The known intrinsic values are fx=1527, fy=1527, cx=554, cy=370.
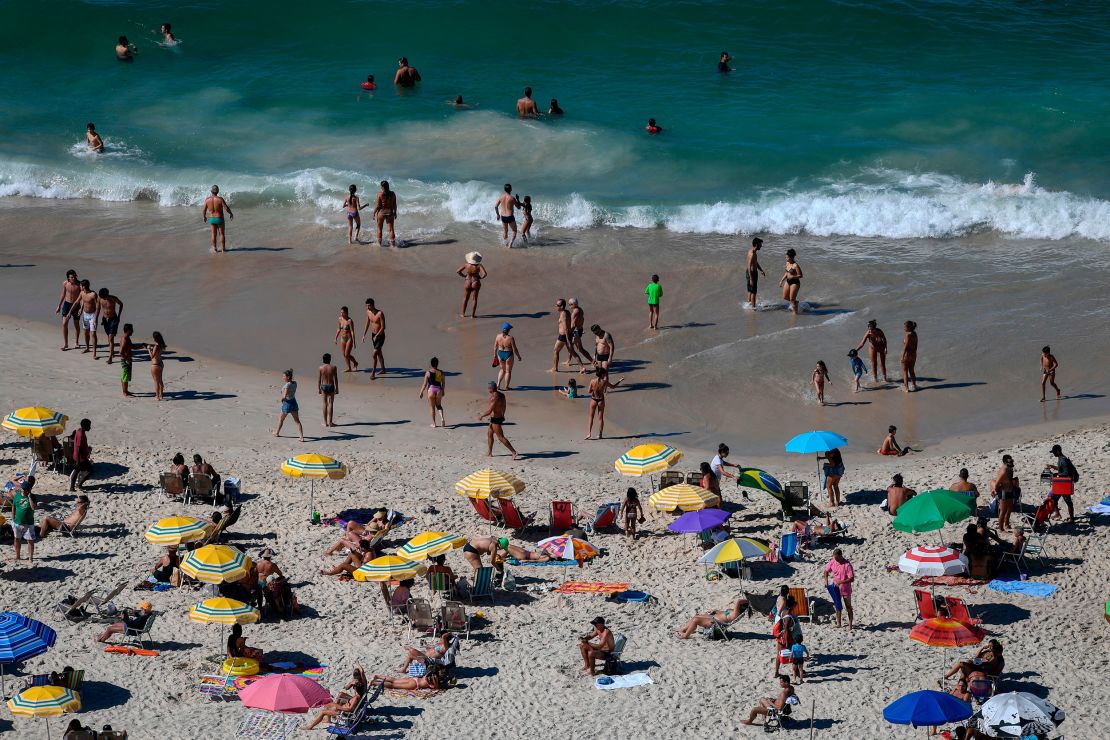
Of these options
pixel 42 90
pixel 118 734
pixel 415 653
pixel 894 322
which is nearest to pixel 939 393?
pixel 894 322

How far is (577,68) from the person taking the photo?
37.5 m

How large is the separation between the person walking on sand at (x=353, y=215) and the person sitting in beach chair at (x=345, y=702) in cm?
1442

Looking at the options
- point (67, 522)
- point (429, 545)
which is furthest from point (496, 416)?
point (67, 522)

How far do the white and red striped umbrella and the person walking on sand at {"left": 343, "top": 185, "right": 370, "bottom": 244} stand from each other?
568 inches

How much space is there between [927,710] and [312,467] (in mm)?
8988

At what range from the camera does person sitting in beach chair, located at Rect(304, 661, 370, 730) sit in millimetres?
15031

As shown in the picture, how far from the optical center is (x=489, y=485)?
19.2m

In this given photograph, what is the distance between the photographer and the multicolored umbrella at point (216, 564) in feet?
56.2

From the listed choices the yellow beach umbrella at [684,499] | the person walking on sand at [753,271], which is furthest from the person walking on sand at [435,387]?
the person walking on sand at [753,271]

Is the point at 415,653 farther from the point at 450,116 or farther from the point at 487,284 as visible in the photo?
the point at 450,116

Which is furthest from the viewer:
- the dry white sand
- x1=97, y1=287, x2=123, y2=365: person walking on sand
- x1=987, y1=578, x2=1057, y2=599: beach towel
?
x1=97, y1=287, x2=123, y2=365: person walking on sand

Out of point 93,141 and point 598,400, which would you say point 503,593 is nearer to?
point 598,400

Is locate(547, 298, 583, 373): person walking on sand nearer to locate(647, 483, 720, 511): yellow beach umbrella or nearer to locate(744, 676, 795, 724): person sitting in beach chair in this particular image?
locate(647, 483, 720, 511): yellow beach umbrella

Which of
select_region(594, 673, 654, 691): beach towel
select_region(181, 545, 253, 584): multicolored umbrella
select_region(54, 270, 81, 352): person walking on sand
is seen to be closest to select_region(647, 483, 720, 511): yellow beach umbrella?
select_region(594, 673, 654, 691): beach towel
